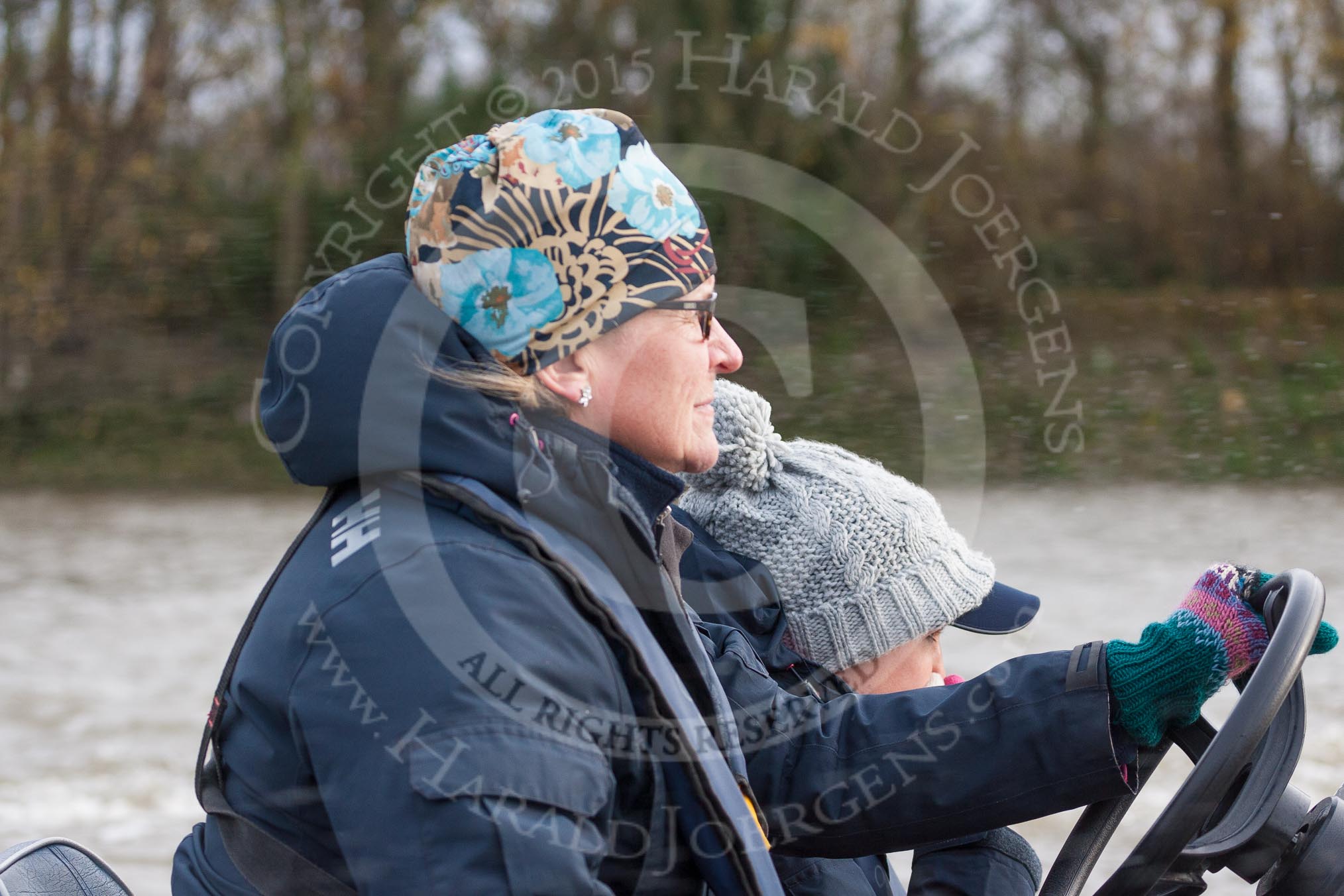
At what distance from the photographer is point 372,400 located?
129 cm

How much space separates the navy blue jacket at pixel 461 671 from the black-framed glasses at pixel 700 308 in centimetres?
21

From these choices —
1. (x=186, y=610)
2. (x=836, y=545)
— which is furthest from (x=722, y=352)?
(x=186, y=610)

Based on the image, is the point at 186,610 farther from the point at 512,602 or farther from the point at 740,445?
the point at 512,602

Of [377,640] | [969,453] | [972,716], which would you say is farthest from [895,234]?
[377,640]

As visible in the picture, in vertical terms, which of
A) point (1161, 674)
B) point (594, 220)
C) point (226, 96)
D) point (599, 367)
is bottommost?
point (1161, 674)

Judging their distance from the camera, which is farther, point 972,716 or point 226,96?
point 226,96

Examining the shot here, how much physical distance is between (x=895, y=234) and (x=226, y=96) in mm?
4517

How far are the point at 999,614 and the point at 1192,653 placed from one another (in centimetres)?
63

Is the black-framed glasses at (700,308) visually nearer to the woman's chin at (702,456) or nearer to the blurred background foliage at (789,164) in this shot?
the woman's chin at (702,456)

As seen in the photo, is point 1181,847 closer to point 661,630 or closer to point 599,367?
point 661,630

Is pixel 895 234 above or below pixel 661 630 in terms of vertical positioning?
above

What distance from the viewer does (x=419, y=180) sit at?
147 cm

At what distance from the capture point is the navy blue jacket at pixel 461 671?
1.14 m

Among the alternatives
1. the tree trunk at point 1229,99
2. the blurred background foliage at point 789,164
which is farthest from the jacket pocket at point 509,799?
the tree trunk at point 1229,99
